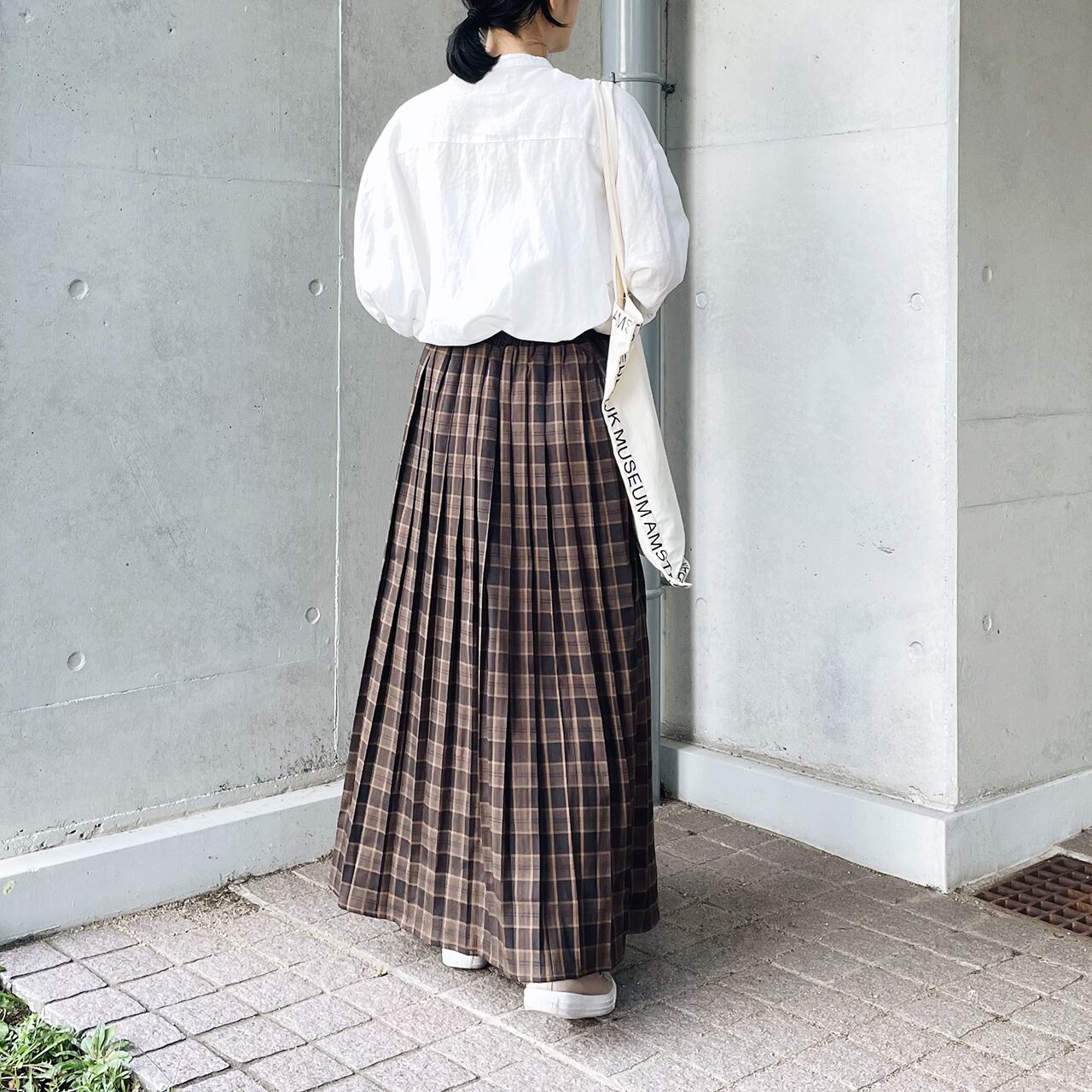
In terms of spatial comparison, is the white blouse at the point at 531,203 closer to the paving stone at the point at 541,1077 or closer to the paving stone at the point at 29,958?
the paving stone at the point at 541,1077

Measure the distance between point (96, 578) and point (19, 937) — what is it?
2.76ft

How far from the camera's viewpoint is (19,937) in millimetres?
3229

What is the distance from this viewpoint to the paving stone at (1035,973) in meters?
3.06

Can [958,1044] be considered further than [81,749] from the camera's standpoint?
No

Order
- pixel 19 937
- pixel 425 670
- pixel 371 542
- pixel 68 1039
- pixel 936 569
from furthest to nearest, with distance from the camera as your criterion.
→ pixel 371 542
pixel 936 569
pixel 19 937
pixel 425 670
pixel 68 1039

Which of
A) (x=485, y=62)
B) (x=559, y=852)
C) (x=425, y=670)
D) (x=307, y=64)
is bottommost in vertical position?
(x=559, y=852)

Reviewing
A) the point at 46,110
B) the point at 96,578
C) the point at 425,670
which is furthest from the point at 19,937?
the point at 46,110

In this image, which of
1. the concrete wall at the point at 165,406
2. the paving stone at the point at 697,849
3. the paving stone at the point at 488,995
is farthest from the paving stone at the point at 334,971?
the paving stone at the point at 697,849

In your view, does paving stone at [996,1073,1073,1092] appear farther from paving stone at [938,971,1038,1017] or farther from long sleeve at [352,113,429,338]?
long sleeve at [352,113,429,338]

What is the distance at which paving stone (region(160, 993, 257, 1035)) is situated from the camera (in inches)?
111

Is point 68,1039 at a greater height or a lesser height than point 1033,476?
lesser

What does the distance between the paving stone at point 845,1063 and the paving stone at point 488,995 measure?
611 mm

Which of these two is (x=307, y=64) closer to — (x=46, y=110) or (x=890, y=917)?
(x=46, y=110)

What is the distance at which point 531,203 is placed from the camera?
2.79m
